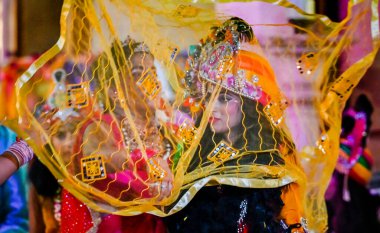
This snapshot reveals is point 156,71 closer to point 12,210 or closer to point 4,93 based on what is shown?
point 12,210

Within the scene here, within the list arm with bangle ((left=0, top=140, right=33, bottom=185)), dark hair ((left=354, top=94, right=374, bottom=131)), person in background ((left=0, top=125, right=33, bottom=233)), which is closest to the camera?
arm with bangle ((left=0, top=140, right=33, bottom=185))

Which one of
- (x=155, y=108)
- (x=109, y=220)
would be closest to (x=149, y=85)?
(x=155, y=108)

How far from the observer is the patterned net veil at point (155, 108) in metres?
1.82

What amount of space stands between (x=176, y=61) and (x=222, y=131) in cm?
29

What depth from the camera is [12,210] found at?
252cm

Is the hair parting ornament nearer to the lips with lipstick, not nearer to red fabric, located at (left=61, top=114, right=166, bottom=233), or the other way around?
the lips with lipstick

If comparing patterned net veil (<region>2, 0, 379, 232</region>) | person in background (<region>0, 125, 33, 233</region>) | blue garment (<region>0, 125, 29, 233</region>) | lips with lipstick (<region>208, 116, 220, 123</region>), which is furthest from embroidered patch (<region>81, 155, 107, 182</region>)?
blue garment (<region>0, 125, 29, 233</region>)

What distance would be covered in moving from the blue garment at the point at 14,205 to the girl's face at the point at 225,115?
107 centimetres

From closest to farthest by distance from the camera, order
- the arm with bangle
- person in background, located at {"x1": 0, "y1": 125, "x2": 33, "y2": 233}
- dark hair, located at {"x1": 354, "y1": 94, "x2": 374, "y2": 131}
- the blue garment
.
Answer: the arm with bangle → person in background, located at {"x1": 0, "y1": 125, "x2": 33, "y2": 233} → the blue garment → dark hair, located at {"x1": 354, "y1": 94, "x2": 374, "y2": 131}

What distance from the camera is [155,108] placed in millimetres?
1962

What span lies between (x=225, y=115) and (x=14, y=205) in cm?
114

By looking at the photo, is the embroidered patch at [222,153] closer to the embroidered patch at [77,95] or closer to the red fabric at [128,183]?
the red fabric at [128,183]

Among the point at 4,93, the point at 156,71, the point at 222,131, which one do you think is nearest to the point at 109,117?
the point at 156,71

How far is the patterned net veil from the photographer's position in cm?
182
